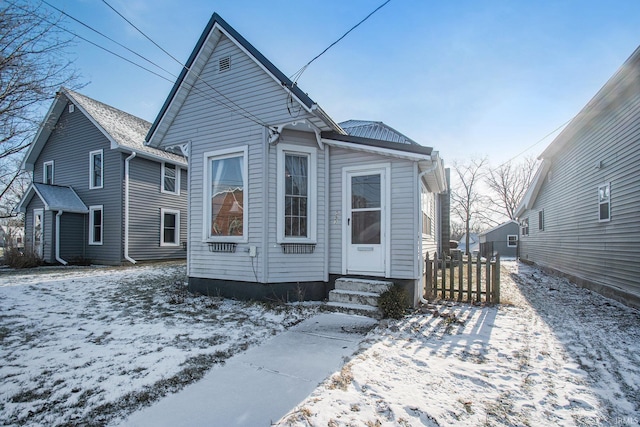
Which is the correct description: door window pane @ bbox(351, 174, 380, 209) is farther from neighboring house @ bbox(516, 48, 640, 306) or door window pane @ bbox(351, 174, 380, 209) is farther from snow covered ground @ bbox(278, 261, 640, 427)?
neighboring house @ bbox(516, 48, 640, 306)

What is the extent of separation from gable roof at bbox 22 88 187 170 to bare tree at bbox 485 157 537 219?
3887 cm

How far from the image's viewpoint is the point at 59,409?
2.70 m

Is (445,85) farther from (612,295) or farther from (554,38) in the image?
(612,295)

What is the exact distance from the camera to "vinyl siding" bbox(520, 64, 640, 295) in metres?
7.12

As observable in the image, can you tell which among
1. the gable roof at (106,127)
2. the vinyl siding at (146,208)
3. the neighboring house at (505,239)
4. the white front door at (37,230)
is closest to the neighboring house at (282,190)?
the gable roof at (106,127)

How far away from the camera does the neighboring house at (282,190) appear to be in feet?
20.8

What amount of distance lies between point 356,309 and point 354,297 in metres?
0.32

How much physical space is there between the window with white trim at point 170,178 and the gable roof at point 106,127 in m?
0.47

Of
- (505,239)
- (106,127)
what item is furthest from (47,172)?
(505,239)

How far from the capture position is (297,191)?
22.3ft

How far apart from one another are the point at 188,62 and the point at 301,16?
9.07ft

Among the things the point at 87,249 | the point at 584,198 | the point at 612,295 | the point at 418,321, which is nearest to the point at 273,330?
the point at 418,321

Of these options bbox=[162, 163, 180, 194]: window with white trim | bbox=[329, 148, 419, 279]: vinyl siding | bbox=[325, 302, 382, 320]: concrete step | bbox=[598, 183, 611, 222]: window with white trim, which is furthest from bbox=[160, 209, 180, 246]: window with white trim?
bbox=[598, 183, 611, 222]: window with white trim

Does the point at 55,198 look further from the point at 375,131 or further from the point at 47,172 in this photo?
the point at 375,131
